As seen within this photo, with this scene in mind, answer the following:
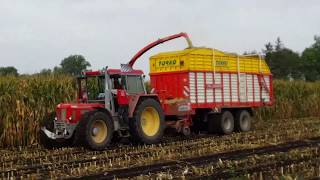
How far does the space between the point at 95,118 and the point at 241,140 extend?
4.12 metres

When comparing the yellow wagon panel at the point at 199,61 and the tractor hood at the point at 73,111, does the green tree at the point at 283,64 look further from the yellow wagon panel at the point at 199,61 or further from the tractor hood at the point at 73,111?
the tractor hood at the point at 73,111

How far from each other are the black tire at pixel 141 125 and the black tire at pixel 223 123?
2.81 metres

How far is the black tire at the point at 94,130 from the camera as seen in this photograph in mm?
11352

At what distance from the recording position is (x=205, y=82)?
1532cm

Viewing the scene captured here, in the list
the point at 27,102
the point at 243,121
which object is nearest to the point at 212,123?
the point at 243,121

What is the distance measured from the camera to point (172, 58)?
15.3m

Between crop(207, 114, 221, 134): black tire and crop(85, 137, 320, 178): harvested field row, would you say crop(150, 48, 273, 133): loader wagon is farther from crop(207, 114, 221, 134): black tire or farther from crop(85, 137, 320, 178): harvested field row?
crop(85, 137, 320, 178): harvested field row

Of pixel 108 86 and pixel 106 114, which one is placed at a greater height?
pixel 108 86

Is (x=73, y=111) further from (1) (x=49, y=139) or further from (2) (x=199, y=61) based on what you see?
(2) (x=199, y=61)

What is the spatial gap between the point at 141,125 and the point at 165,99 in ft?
7.84

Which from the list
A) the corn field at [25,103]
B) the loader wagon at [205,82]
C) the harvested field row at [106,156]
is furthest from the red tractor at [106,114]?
the corn field at [25,103]

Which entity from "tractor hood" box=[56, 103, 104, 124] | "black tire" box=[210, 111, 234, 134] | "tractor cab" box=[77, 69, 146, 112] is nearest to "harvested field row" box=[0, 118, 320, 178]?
"tractor hood" box=[56, 103, 104, 124]

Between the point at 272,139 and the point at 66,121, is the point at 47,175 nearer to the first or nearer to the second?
the point at 66,121

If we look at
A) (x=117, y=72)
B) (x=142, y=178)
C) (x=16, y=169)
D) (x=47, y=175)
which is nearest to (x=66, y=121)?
(x=117, y=72)
